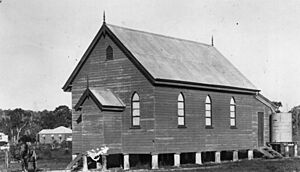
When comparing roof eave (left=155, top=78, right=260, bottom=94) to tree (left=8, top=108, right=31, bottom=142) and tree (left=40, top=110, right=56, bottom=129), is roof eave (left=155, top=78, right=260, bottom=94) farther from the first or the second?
tree (left=40, top=110, right=56, bottom=129)

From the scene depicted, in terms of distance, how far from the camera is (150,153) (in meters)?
36.3

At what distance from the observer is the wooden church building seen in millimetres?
36531

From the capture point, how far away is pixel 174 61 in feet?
132

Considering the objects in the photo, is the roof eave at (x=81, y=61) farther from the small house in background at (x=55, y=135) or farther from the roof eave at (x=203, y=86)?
the small house in background at (x=55, y=135)

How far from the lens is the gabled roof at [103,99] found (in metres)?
36.2

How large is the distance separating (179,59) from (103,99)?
727cm

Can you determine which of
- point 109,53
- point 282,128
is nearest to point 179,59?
point 109,53

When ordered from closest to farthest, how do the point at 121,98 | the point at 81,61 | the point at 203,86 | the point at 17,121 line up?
the point at 121,98 < the point at 203,86 < the point at 81,61 < the point at 17,121

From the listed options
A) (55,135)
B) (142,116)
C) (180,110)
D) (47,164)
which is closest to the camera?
(142,116)

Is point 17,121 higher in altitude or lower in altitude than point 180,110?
lower

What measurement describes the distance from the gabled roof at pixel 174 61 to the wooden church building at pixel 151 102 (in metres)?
0.06

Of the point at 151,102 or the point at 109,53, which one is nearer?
the point at 151,102

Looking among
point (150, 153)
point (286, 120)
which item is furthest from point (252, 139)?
point (150, 153)

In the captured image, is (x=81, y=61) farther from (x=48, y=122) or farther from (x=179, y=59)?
(x=48, y=122)
